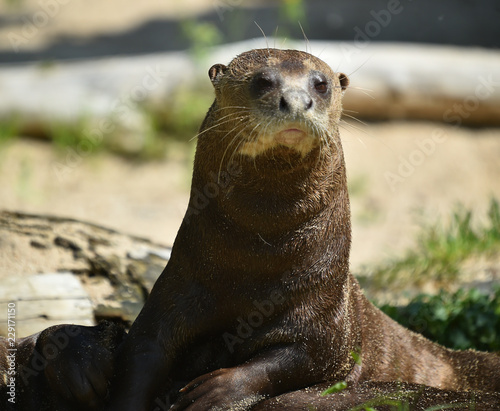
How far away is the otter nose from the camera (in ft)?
→ 13.0

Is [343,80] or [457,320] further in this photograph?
[457,320]

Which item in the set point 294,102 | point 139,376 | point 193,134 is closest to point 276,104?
point 294,102

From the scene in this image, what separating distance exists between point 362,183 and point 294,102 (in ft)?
25.1

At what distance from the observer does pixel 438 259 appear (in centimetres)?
809

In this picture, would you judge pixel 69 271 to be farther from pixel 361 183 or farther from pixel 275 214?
pixel 361 183

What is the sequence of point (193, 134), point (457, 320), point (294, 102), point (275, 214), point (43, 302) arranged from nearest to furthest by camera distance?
point (294, 102) → point (275, 214) → point (43, 302) → point (457, 320) → point (193, 134)

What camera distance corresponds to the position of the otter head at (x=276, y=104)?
13.1ft

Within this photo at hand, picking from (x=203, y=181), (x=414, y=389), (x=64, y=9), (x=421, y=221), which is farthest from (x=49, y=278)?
(x=64, y=9)

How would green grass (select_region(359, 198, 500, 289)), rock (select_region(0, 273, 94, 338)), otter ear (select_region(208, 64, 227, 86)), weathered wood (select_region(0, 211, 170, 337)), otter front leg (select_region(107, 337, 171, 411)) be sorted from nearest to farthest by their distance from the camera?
otter front leg (select_region(107, 337, 171, 411)) → otter ear (select_region(208, 64, 227, 86)) → rock (select_region(0, 273, 94, 338)) → weathered wood (select_region(0, 211, 170, 337)) → green grass (select_region(359, 198, 500, 289))

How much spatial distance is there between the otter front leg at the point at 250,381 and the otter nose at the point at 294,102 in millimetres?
1205

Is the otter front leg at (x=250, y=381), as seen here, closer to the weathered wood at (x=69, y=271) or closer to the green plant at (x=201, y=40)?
the weathered wood at (x=69, y=271)

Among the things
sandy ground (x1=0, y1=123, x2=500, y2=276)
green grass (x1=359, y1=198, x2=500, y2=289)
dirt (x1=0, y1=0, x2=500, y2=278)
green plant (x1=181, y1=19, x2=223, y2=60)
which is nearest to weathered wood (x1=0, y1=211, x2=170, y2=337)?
green grass (x1=359, y1=198, x2=500, y2=289)

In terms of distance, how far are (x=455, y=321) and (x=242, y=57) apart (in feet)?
10.5

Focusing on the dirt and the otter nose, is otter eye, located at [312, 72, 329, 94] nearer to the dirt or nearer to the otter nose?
the otter nose
